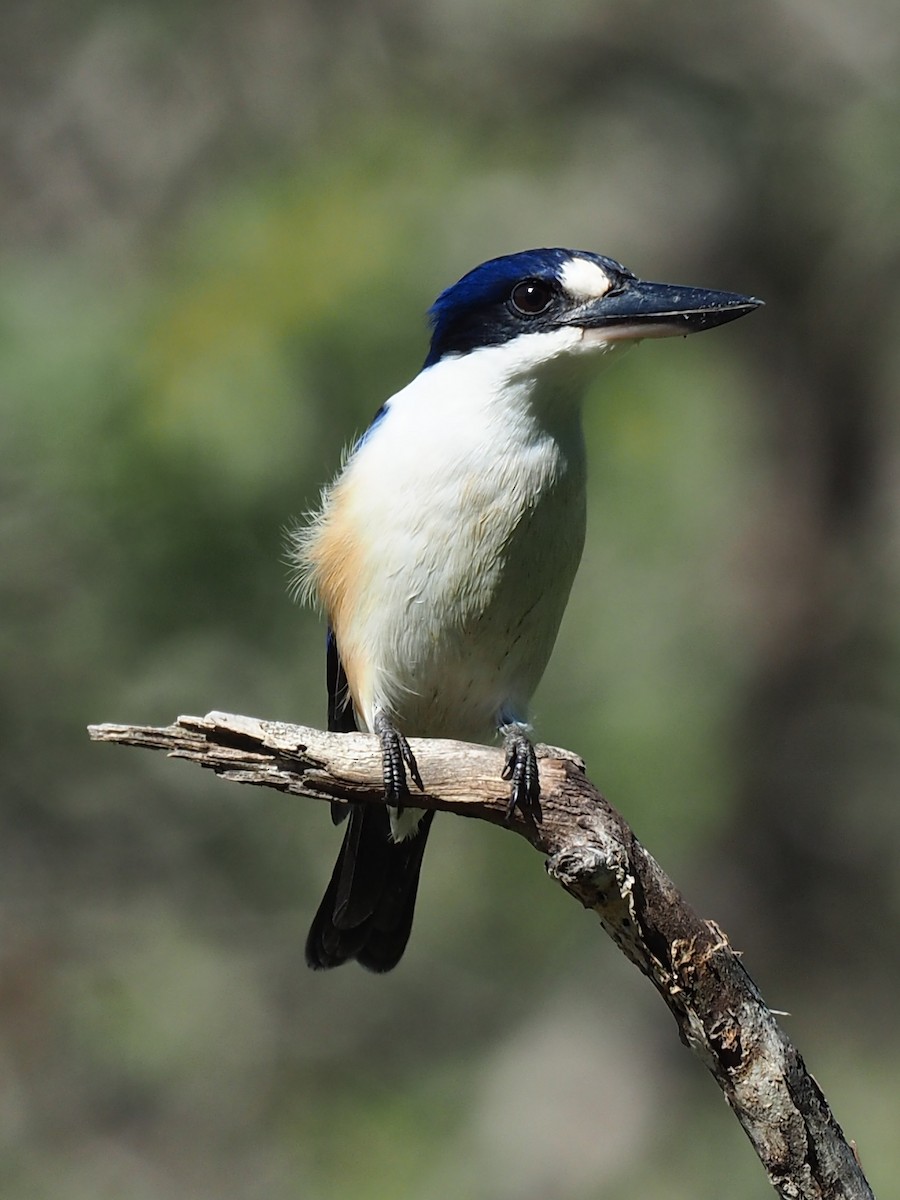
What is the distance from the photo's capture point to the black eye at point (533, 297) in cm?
433

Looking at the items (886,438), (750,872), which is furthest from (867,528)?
(750,872)

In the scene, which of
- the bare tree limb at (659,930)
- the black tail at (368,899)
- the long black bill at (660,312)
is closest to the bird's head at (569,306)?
the long black bill at (660,312)

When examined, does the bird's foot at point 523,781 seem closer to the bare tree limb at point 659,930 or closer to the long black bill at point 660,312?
the bare tree limb at point 659,930

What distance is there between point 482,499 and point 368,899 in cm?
152

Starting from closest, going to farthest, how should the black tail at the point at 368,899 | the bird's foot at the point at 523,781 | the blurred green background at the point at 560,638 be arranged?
the bird's foot at the point at 523,781 → the black tail at the point at 368,899 → the blurred green background at the point at 560,638

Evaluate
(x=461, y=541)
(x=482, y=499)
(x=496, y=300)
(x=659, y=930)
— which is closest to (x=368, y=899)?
(x=461, y=541)

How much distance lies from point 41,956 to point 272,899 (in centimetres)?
137

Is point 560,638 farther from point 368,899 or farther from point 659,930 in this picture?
point 659,930

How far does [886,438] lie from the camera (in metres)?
10.0

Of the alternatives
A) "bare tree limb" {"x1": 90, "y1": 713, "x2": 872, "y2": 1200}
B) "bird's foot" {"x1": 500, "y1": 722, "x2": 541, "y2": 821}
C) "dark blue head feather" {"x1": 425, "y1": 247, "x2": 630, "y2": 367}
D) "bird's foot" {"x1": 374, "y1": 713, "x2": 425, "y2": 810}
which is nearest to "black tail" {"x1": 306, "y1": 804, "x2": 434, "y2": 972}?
"bird's foot" {"x1": 374, "y1": 713, "x2": 425, "y2": 810}

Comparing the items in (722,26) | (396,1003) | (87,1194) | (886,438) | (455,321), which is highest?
(722,26)

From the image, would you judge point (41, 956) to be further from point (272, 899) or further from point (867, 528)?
point (867, 528)

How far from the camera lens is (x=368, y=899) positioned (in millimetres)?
4898

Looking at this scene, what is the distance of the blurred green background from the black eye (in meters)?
1.94
